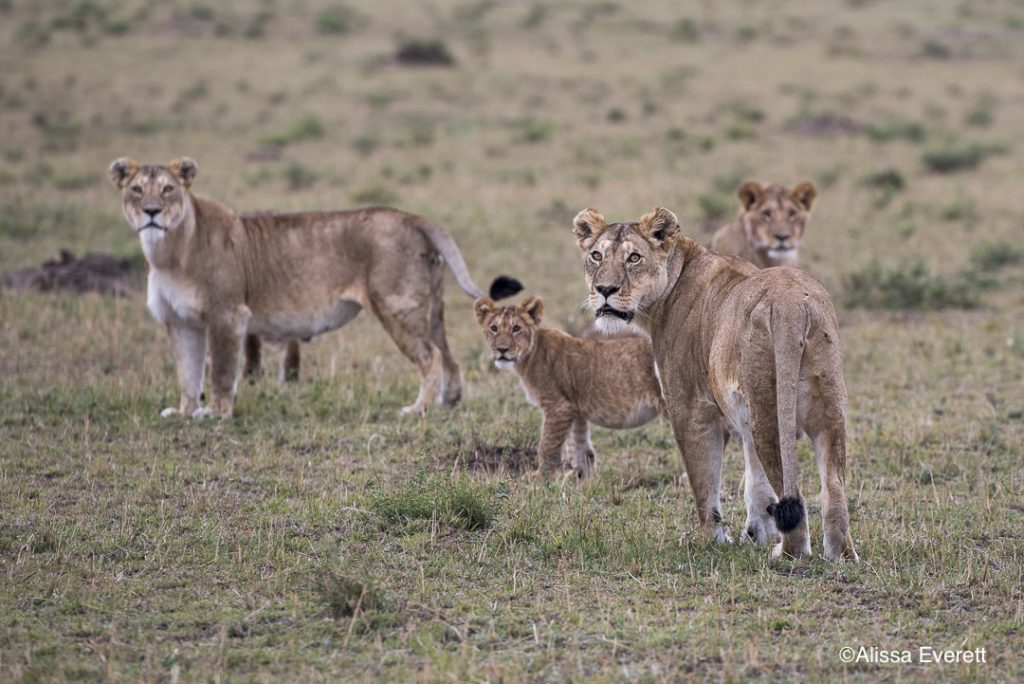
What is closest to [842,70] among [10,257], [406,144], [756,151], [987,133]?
[987,133]

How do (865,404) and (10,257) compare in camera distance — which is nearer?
(865,404)

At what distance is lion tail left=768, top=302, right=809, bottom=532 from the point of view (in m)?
5.43

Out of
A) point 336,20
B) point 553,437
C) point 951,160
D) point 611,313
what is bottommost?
point 553,437

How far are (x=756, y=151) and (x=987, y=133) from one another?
15.4 feet

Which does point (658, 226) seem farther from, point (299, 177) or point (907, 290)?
point (299, 177)

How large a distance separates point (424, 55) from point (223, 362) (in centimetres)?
2278

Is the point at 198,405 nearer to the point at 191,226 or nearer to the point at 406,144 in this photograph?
the point at 191,226

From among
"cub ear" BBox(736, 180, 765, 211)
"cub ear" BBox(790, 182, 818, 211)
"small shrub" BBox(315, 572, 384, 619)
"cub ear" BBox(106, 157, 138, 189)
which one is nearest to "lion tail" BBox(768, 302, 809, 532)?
"small shrub" BBox(315, 572, 384, 619)

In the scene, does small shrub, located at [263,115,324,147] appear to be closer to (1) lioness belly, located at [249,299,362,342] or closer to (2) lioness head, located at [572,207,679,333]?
(1) lioness belly, located at [249,299,362,342]

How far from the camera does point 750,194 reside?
996 cm

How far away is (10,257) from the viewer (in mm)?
14312

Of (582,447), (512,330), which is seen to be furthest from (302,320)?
(582,447)

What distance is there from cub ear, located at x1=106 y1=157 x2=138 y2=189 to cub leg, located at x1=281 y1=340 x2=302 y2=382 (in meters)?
1.69

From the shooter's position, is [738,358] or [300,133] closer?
[738,358]
